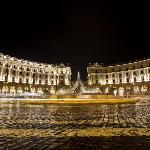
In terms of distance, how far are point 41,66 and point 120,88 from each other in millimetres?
39081

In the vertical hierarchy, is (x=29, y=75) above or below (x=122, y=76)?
above

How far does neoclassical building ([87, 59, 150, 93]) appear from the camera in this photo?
10044 cm

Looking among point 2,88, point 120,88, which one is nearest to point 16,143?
point 2,88

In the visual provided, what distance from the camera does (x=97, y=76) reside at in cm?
12194

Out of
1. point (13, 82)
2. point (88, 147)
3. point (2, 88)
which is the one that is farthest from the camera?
point (13, 82)

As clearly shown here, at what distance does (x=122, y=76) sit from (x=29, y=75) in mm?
43870

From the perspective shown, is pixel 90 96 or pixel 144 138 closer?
pixel 144 138

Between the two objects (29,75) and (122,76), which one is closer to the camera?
(29,75)

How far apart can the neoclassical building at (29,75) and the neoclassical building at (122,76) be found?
50.1ft

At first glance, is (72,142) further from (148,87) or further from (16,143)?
(148,87)

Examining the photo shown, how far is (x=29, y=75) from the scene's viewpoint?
4158 inches

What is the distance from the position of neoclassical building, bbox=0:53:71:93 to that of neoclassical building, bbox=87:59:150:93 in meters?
15.3

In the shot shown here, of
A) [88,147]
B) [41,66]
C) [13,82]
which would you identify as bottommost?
[88,147]

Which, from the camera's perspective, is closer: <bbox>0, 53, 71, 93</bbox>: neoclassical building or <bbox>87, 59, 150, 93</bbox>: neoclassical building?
<bbox>0, 53, 71, 93</bbox>: neoclassical building
